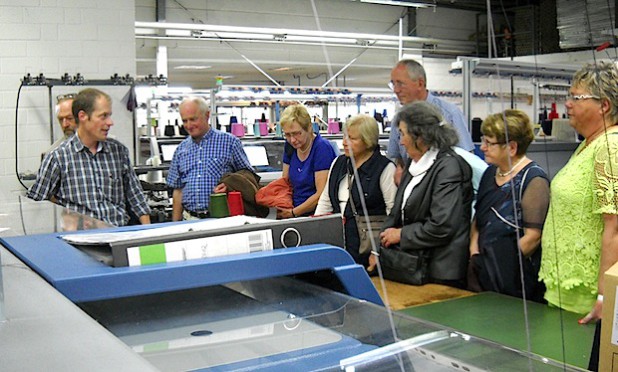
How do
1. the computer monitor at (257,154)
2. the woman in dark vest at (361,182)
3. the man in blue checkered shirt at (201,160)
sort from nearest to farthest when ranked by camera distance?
the woman in dark vest at (361,182), the man in blue checkered shirt at (201,160), the computer monitor at (257,154)

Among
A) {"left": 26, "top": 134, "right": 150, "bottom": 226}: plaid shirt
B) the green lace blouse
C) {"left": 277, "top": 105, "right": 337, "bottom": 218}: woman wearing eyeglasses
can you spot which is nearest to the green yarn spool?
{"left": 277, "top": 105, "right": 337, "bottom": 218}: woman wearing eyeglasses

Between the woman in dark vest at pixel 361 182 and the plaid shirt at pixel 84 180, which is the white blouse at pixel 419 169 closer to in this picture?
the woman in dark vest at pixel 361 182

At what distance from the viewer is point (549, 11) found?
1.44 meters

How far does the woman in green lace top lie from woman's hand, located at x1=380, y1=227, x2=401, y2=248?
678mm

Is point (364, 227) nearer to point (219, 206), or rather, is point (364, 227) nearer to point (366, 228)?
point (366, 228)

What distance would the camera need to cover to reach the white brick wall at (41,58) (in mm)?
4340

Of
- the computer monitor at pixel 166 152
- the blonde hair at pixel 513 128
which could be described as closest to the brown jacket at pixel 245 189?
the blonde hair at pixel 513 128

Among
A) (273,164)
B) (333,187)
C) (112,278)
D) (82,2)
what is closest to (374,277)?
(333,187)

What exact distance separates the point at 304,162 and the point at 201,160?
490 mm

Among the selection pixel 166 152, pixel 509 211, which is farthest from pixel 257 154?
pixel 509 211

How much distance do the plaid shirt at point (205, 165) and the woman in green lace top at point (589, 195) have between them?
1.84m

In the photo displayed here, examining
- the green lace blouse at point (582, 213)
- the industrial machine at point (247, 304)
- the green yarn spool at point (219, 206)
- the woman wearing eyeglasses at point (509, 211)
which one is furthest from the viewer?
the green yarn spool at point (219, 206)

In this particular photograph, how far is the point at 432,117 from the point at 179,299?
1595mm

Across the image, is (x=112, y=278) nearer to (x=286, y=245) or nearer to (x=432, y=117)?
(x=286, y=245)
